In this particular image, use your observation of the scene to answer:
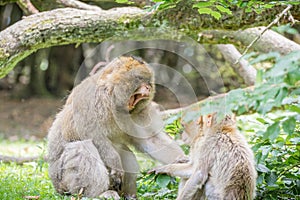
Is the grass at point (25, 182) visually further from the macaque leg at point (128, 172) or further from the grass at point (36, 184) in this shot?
the macaque leg at point (128, 172)

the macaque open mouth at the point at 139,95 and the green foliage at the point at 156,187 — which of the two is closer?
the green foliage at the point at 156,187

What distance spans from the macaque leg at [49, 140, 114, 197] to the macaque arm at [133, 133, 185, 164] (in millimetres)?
679

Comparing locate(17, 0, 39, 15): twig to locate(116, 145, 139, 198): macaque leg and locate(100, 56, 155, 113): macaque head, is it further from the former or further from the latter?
locate(116, 145, 139, 198): macaque leg

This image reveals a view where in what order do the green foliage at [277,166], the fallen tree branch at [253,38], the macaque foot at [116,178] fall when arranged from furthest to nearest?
the fallen tree branch at [253,38], the macaque foot at [116,178], the green foliage at [277,166]

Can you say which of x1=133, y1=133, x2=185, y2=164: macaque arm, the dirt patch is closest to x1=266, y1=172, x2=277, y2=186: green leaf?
x1=133, y1=133, x2=185, y2=164: macaque arm

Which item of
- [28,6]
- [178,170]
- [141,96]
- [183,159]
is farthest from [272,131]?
[28,6]

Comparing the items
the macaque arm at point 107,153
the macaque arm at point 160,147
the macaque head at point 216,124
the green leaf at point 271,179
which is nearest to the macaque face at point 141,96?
the macaque arm at point 107,153

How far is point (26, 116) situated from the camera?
1631 centimetres

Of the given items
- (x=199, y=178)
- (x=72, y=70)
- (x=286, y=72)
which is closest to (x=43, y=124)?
(x=72, y=70)

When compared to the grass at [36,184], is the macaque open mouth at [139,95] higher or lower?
higher

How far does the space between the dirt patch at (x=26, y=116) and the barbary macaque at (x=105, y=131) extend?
7694 mm

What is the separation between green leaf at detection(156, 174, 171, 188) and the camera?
553cm

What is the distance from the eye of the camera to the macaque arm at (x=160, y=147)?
21.3ft

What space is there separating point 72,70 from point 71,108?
11765mm
